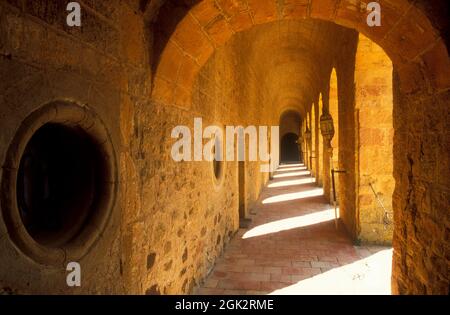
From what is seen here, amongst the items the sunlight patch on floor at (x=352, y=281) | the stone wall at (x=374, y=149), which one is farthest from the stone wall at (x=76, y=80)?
the stone wall at (x=374, y=149)

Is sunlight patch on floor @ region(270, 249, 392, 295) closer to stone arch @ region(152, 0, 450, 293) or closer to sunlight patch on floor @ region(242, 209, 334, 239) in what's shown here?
stone arch @ region(152, 0, 450, 293)

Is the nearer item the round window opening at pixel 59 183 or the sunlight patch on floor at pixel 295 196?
the round window opening at pixel 59 183

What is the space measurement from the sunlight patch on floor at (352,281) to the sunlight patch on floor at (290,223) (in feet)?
6.21

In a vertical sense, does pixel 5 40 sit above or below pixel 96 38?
below

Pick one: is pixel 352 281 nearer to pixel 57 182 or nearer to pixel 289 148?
pixel 57 182

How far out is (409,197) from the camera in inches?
97.8

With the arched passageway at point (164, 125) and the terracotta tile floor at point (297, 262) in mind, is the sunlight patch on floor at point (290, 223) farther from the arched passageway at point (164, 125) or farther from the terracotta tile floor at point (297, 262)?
the arched passageway at point (164, 125)

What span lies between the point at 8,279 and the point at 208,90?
10.7 feet

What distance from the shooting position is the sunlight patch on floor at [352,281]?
3371mm

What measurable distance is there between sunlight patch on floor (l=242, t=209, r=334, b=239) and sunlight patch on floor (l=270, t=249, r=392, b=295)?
1892mm

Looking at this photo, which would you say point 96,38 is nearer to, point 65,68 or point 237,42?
point 65,68
